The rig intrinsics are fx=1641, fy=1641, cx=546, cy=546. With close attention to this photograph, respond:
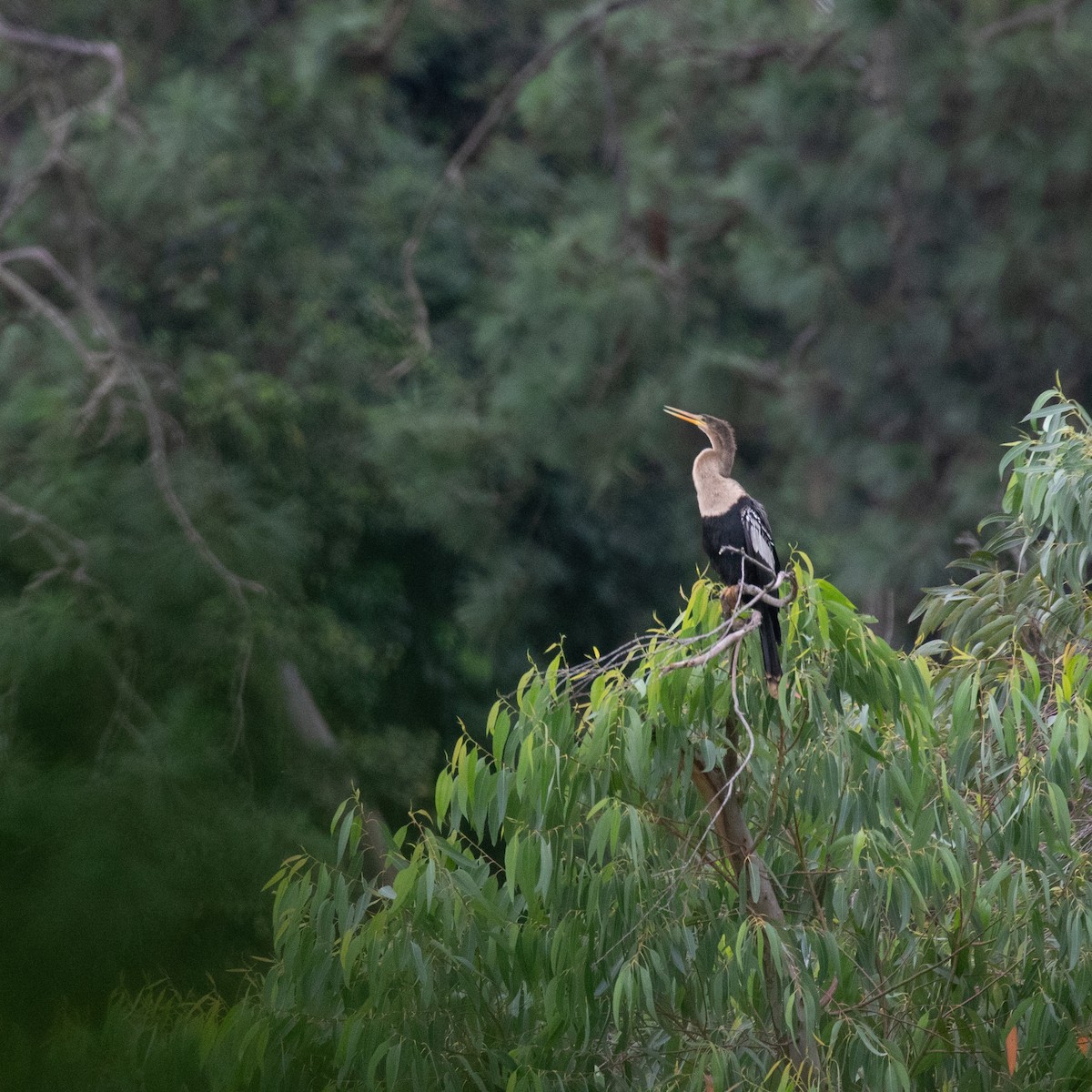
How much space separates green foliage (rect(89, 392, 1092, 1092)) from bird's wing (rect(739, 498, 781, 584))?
0.50 m

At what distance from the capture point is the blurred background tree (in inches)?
176

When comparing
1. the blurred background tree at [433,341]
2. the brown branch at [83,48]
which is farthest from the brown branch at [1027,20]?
the brown branch at [83,48]

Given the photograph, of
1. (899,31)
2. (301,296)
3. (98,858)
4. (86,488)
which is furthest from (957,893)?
(301,296)

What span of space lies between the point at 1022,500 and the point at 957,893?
0.59 meters

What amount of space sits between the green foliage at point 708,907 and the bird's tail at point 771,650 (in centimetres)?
1

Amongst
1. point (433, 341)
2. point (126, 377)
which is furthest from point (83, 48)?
point (433, 341)

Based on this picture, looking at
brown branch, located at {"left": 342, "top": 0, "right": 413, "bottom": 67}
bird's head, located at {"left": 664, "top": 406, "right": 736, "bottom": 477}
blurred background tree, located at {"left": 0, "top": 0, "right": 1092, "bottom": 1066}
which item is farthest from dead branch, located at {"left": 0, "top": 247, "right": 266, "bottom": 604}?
bird's head, located at {"left": 664, "top": 406, "right": 736, "bottom": 477}

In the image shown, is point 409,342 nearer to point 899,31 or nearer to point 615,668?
point 899,31

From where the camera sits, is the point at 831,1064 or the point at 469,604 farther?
the point at 469,604

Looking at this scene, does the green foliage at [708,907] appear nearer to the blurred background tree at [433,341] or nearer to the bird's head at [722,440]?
the bird's head at [722,440]

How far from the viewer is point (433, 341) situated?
6773mm

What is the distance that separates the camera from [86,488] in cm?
452

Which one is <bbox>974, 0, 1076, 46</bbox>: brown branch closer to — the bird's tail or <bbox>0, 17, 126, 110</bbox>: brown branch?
<bbox>0, 17, 126, 110</bbox>: brown branch

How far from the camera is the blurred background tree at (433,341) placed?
14.7 feet
